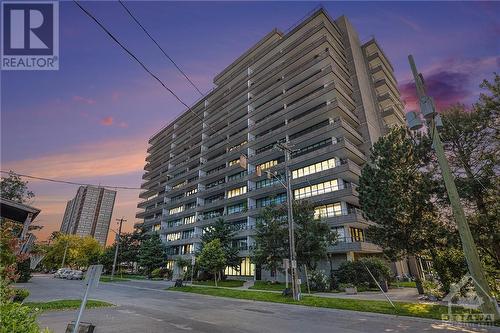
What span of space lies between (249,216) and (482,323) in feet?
118

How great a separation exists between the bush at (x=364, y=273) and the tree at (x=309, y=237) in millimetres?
4549

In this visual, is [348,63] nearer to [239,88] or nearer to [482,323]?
[239,88]

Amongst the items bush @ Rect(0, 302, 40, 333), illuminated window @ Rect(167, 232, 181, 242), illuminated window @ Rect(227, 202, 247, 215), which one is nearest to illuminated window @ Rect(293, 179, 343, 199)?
illuminated window @ Rect(227, 202, 247, 215)

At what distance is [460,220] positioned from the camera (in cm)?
1062

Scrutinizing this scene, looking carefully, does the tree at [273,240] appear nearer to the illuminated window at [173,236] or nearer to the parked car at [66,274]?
the illuminated window at [173,236]

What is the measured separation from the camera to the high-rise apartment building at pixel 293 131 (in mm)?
36312

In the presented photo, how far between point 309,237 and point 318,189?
45.8 ft

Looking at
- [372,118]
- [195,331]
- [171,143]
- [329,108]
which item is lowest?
[195,331]

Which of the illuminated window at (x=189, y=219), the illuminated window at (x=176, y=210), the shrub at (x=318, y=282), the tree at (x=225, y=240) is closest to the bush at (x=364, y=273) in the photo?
the shrub at (x=318, y=282)

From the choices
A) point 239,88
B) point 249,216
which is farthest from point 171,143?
point 249,216

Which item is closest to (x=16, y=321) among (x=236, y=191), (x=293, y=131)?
(x=293, y=131)

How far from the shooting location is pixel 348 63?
49344mm

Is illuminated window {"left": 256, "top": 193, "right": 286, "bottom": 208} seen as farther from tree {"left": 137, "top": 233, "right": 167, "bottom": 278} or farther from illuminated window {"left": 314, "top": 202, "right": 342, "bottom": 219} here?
tree {"left": 137, "top": 233, "right": 167, "bottom": 278}

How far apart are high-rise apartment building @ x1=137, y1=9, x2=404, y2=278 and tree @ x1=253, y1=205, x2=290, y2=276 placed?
3.26 m
